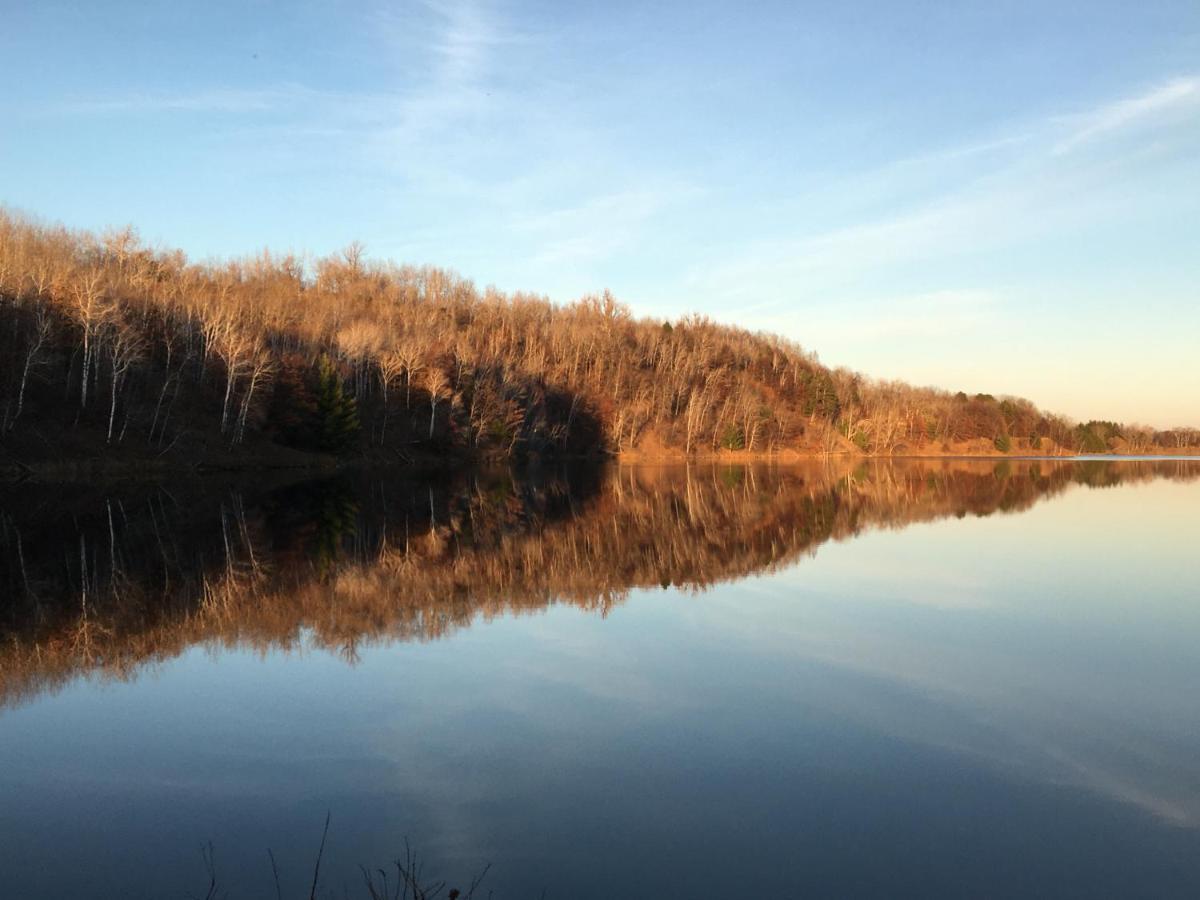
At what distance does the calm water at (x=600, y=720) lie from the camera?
5934 millimetres

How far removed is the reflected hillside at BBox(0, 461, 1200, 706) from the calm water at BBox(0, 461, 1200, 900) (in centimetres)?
13

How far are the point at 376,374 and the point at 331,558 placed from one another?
59030 mm

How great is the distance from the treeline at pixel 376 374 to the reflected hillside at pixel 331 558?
12.6 meters

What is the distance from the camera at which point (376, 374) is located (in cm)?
7575

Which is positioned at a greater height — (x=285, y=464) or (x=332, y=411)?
(x=332, y=411)

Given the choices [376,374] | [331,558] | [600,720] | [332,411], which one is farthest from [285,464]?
[600,720]

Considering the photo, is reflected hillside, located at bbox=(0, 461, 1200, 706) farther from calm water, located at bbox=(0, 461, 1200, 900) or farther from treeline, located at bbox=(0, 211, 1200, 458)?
treeline, located at bbox=(0, 211, 1200, 458)

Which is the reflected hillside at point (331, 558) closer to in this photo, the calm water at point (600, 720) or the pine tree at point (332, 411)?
the calm water at point (600, 720)

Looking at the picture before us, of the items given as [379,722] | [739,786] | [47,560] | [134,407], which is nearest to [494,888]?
[739,786]

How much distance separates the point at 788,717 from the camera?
901 cm

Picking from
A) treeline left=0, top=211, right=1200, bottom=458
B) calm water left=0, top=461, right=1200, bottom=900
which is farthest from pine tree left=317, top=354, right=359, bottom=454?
calm water left=0, top=461, right=1200, bottom=900

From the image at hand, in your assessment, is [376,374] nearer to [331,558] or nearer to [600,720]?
[331,558]

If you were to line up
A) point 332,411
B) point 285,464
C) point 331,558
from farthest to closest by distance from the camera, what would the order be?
point 332,411 < point 285,464 < point 331,558

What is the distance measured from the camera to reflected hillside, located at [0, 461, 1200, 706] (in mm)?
12609
